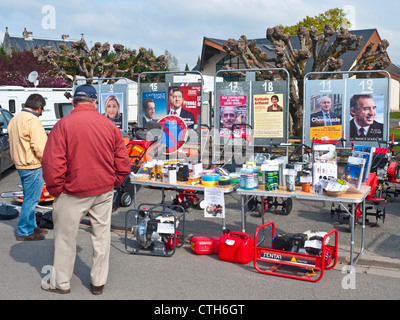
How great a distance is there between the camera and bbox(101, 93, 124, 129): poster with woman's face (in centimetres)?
1356

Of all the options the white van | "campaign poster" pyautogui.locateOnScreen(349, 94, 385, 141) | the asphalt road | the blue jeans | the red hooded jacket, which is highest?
the white van

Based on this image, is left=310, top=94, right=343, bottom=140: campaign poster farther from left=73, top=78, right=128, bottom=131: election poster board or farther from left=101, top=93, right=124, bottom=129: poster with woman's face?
left=101, top=93, right=124, bottom=129: poster with woman's face

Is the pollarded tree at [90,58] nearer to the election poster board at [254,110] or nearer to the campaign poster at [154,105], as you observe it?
the campaign poster at [154,105]

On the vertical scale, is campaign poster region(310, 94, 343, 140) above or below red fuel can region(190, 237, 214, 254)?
above

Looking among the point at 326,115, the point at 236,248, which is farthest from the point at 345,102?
the point at 236,248

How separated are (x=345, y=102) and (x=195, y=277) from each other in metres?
6.50

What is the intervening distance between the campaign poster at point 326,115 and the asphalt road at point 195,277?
3402mm

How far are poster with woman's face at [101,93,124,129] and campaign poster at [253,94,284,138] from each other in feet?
14.5

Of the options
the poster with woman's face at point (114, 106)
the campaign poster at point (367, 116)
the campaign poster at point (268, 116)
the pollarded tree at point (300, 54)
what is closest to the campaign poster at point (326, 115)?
the campaign poster at point (367, 116)

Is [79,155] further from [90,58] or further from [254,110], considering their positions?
[90,58]

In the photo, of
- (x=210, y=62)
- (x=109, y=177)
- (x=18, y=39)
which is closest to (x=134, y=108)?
(x=210, y=62)

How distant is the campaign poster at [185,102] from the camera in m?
11.9

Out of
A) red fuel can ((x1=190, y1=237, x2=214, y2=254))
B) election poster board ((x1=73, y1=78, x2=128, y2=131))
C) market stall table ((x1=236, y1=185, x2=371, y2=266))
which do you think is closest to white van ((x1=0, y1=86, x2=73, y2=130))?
election poster board ((x1=73, y1=78, x2=128, y2=131))

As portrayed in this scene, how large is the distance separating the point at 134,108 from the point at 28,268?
22581 millimetres
